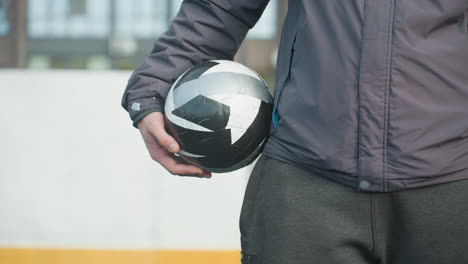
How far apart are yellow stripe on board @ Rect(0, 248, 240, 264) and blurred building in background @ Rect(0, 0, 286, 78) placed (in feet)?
3.09

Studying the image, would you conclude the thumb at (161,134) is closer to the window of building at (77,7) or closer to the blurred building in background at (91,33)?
the blurred building in background at (91,33)

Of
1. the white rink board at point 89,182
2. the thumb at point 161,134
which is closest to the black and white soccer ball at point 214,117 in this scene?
the thumb at point 161,134

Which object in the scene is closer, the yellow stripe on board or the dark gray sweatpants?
the dark gray sweatpants

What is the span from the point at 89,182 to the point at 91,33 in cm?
76

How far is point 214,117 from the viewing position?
81.0 inches

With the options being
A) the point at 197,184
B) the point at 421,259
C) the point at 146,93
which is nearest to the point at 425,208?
the point at 421,259

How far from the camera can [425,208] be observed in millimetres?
1759

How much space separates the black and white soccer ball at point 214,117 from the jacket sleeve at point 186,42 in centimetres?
4

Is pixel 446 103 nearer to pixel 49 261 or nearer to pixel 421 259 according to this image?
pixel 421 259

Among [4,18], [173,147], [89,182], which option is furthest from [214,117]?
[4,18]

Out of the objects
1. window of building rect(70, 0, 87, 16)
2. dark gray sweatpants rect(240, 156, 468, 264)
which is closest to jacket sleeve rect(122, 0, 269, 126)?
dark gray sweatpants rect(240, 156, 468, 264)

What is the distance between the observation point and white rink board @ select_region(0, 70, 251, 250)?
4.61 metres

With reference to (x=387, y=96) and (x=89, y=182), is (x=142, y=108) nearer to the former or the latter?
(x=387, y=96)

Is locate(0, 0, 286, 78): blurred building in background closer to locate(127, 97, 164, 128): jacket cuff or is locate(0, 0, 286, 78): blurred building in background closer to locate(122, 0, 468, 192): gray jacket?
locate(127, 97, 164, 128): jacket cuff
